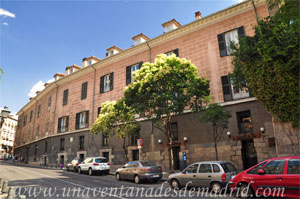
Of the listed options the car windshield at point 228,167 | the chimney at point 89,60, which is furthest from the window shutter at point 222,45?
the chimney at point 89,60

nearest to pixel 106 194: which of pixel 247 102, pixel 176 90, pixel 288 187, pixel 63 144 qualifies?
pixel 288 187

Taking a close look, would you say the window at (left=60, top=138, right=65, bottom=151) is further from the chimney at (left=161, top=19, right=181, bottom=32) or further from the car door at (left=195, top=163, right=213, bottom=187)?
the car door at (left=195, top=163, right=213, bottom=187)

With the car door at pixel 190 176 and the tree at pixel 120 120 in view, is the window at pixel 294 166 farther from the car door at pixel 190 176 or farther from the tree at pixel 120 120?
the tree at pixel 120 120

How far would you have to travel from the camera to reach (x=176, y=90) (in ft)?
48.1

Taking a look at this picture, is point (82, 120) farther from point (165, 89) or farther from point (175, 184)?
point (175, 184)

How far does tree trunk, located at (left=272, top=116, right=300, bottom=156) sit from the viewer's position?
1170 cm

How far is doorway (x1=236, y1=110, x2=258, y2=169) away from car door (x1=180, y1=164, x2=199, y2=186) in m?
6.60

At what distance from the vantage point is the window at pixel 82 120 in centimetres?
2641

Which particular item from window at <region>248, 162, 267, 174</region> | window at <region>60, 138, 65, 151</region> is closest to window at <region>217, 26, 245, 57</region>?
window at <region>248, 162, 267, 174</region>

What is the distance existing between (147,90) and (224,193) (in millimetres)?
7941

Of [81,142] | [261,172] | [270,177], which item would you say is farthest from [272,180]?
[81,142]

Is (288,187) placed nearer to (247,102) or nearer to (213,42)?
(247,102)

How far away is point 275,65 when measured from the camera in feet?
37.6

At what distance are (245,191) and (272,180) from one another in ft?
3.73
